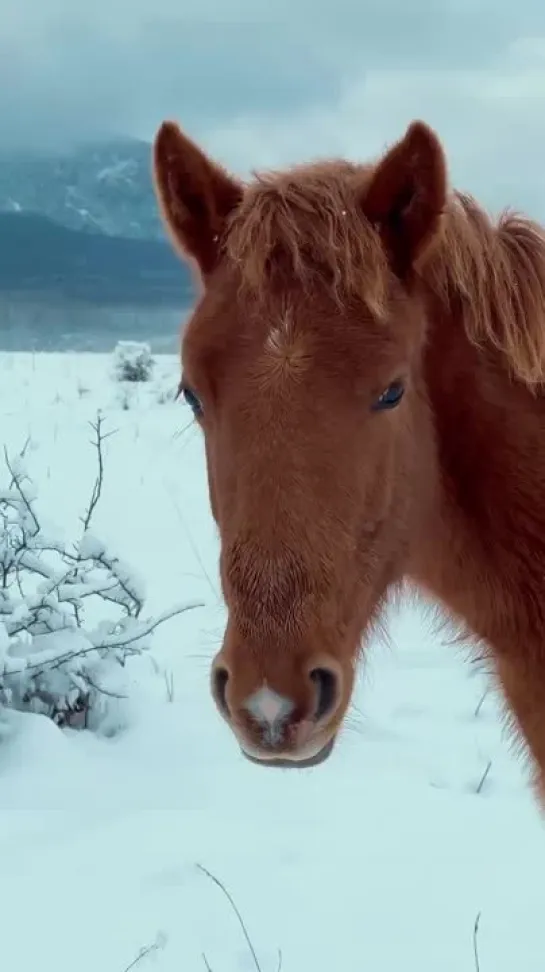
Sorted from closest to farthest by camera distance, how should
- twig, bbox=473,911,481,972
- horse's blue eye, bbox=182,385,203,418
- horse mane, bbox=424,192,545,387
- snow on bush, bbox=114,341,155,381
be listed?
horse's blue eye, bbox=182,385,203,418
horse mane, bbox=424,192,545,387
twig, bbox=473,911,481,972
snow on bush, bbox=114,341,155,381

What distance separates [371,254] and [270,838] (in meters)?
2.20

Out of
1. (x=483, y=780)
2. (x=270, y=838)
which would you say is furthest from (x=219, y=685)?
(x=483, y=780)

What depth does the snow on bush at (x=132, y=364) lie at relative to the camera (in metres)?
13.9

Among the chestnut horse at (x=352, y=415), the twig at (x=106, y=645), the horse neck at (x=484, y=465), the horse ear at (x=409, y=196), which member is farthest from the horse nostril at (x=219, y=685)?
the twig at (x=106, y=645)

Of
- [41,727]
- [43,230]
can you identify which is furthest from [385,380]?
[43,230]

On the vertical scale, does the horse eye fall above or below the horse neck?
above

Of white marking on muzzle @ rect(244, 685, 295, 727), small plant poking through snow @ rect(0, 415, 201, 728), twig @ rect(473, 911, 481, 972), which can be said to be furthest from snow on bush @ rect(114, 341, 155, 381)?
white marking on muzzle @ rect(244, 685, 295, 727)

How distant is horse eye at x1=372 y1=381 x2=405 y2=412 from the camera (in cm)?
212

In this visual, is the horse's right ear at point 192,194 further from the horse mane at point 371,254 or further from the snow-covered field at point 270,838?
the snow-covered field at point 270,838

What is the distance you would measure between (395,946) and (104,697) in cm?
177

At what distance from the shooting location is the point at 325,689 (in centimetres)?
190

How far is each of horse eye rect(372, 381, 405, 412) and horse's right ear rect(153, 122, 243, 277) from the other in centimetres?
63

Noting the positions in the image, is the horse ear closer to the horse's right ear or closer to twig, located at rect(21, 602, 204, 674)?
the horse's right ear

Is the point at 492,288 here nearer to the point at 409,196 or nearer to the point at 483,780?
the point at 409,196
